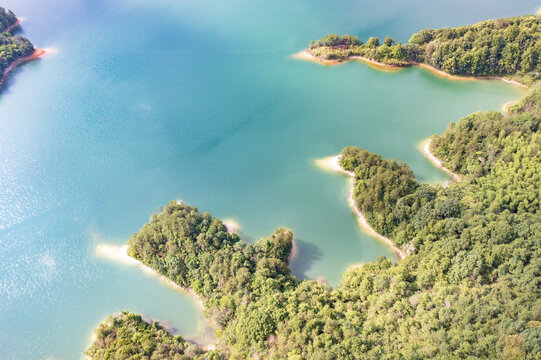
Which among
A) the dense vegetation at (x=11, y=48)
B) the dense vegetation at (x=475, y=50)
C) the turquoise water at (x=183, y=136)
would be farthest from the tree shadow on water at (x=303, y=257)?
the dense vegetation at (x=11, y=48)

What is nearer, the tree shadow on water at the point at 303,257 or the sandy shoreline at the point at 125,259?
the sandy shoreline at the point at 125,259

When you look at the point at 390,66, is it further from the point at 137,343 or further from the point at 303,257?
the point at 137,343

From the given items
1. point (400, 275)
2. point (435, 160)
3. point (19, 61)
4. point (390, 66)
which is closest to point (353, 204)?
point (400, 275)

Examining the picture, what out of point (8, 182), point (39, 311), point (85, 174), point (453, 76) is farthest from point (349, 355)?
point (453, 76)

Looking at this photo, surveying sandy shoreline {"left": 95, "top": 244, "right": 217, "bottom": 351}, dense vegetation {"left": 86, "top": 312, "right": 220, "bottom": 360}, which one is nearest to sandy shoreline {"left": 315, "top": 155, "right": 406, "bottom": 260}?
sandy shoreline {"left": 95, "top": 244, "right": 217, "bottom": 351}

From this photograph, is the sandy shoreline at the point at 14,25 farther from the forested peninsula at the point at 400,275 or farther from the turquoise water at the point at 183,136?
the forested peninsula at the point at 400,275

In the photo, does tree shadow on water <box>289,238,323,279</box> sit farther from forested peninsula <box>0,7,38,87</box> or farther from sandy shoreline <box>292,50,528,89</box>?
forested peninsula <box>0,7,38,87</box>
